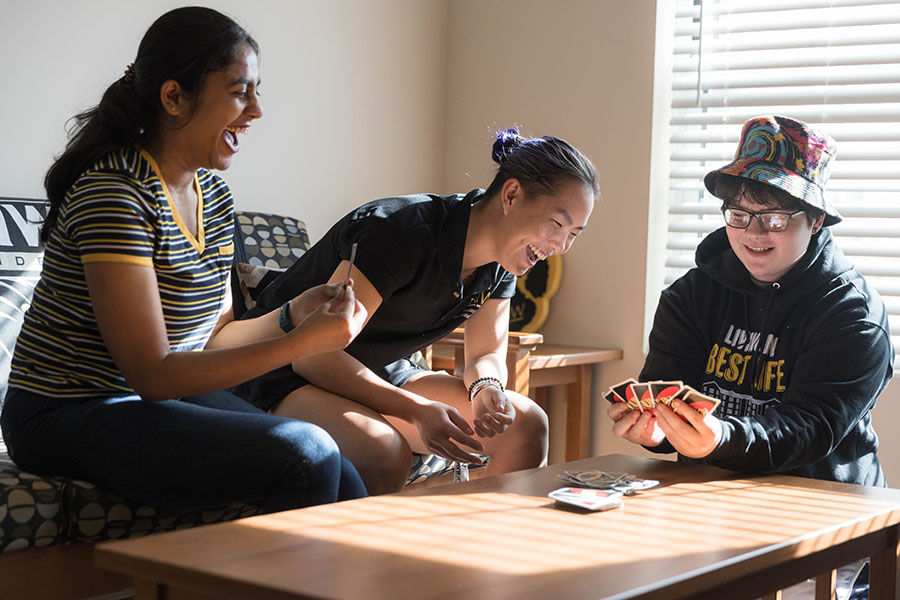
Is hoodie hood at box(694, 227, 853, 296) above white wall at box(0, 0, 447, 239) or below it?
below

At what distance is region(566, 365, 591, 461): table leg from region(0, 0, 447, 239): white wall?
3.18ft


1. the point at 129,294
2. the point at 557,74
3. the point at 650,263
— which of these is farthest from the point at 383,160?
the point at 129,294

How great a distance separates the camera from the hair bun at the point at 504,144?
2.22 meters

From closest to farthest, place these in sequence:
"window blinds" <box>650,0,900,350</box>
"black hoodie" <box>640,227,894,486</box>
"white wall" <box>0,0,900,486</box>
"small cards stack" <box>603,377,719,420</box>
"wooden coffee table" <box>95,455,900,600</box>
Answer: "wooden coffee table" <box>95,455,900,600</box>, "small cards stack" <box>603,377,719,420</box>, "black hoodie" <box>640,227,894,486</box>, "window blinds" <box>650,0,900,350</box>, "white wall" <box>0,0,900,486</box>

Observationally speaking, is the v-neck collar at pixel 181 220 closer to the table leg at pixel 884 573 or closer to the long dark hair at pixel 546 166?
the long dark hair at pixel 546 166

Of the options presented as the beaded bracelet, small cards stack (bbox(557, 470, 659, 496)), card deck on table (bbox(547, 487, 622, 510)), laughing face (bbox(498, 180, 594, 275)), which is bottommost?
small cards stack (bbox(557, 470, 659, 496))

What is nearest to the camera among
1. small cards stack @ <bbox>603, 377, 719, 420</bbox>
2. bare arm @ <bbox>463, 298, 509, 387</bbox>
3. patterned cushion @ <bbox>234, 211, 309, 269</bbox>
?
small cards stack @ <bbox>603, 377, 719, 420</bbox>

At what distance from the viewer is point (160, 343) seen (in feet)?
5.11

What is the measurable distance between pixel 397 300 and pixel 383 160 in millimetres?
1596

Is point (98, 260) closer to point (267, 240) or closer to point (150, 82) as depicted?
point (150, 82)

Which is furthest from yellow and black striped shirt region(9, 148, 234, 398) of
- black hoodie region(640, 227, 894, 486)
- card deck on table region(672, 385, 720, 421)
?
black hoodie region(640, 227, 894, 486)

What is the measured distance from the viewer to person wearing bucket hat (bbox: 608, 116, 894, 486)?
6.16 feet

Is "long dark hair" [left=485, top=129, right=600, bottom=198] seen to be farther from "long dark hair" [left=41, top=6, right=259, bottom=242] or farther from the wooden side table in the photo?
the wooden side table

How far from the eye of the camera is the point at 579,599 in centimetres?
108
